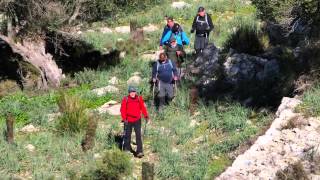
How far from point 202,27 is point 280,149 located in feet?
23.9

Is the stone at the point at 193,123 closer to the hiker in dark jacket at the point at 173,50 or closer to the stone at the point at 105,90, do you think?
the hiker in dark jacket at the point at 173,50

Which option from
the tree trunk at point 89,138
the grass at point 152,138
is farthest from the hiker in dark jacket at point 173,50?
the tree trunk at point 89,138

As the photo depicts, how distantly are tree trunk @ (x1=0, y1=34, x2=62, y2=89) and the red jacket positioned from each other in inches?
279

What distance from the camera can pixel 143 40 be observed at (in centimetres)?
2223

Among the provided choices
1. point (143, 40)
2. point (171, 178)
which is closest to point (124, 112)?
point (171, 178)

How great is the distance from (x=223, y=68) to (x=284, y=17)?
12.8 feet

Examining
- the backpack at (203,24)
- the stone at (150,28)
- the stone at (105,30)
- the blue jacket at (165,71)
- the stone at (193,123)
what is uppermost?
the backpack at (203,24)

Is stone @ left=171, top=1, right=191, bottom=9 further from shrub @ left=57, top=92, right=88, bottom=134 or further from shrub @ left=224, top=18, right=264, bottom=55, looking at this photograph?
shrub @ left=57, top=92, right=88, bottom=134

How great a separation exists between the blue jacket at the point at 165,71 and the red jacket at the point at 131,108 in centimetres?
231

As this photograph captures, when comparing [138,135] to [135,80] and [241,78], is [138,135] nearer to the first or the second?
[241,78]

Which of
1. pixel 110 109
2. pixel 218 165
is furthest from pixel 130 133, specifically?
pixel 110 109

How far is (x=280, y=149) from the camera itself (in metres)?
10.6

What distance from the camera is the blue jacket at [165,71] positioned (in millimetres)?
14220

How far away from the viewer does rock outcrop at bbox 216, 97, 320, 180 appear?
10133mm
